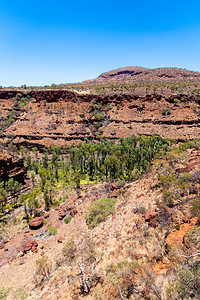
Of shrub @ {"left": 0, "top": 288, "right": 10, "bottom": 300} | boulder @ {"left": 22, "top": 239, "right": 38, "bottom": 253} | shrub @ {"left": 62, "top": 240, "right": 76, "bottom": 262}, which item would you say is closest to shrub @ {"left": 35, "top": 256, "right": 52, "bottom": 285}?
shrub @ {"left": 62, "top": 240, "right": 76, "bottom": 262}

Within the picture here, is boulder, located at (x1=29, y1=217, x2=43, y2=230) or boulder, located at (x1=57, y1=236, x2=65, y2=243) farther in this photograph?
boulder, located at (x1=29, y1=217, x2=43, y2=230)

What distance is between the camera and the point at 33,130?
193 ft

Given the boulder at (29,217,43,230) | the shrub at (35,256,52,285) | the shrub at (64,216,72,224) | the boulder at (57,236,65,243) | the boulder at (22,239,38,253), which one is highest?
the shrub at (35,256,52,285)

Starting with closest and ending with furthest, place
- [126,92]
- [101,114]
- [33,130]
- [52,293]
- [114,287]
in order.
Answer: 1. [114,287]
2. [52,293]
3. [33,130]
4. [101,114]
5. [126,92]

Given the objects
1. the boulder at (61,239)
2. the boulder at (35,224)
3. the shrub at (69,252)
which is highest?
the shrub at (69,252)

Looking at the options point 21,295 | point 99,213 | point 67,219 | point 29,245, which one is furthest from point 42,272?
point 67,219

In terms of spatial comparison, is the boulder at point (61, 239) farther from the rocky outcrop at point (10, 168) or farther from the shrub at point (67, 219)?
the rocky outcrop at point (10, 168)

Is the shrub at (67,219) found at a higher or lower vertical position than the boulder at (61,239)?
lower

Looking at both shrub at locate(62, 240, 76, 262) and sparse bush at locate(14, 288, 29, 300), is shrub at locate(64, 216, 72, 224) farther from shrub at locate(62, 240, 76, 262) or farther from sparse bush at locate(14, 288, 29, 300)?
sparse bush at locate(14, 288, 29, 300)

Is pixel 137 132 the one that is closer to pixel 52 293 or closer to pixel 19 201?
pixel 19 201

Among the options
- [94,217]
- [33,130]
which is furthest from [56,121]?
[94,217]

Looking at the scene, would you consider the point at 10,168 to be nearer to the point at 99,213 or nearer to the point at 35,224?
the point at 35,224

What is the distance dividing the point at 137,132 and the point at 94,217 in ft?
142

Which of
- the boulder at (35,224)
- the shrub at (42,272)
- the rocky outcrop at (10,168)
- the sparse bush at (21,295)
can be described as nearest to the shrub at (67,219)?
the boulder at (35,224)
